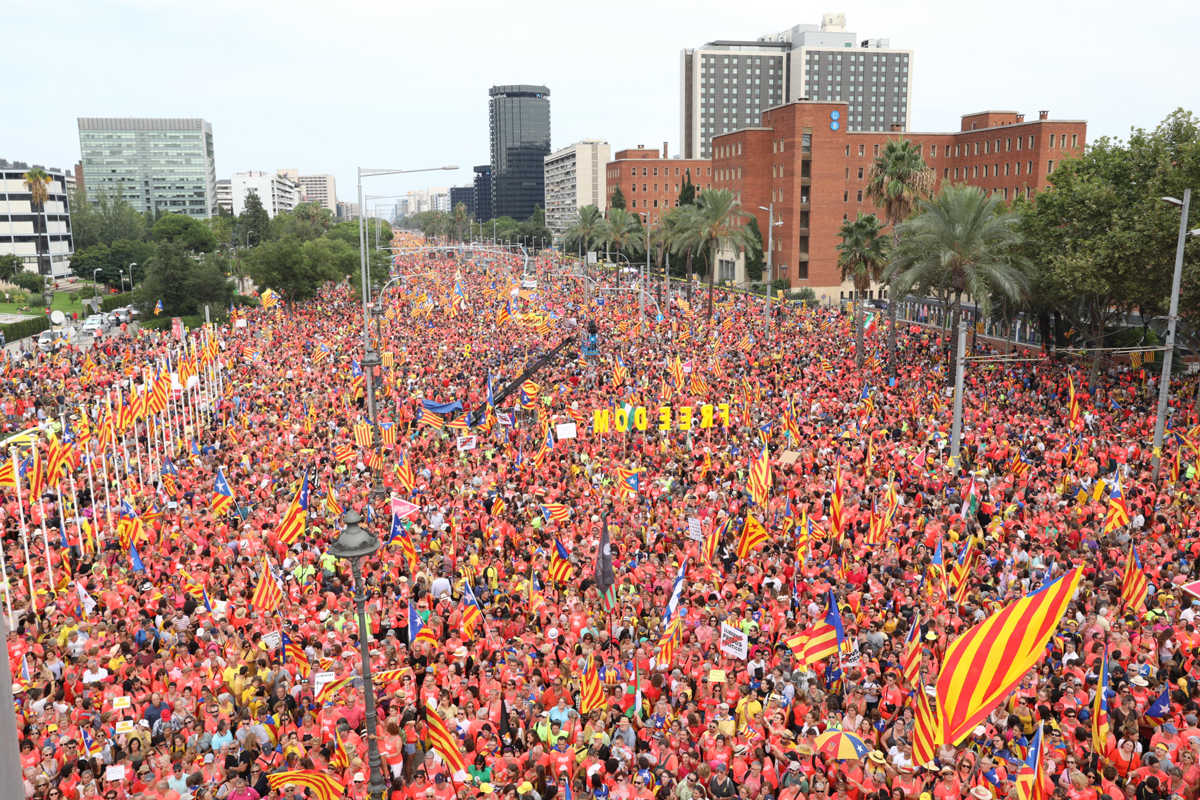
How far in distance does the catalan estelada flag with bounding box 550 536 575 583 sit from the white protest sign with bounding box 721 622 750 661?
169 inches

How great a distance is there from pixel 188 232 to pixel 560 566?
356 feet

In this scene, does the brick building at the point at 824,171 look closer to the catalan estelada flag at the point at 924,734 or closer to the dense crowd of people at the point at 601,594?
the dense crowd of people at the point at 601,594

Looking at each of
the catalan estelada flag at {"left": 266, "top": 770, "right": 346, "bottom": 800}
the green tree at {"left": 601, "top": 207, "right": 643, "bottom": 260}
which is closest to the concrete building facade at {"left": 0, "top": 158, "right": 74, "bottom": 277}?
the green tree at {"left": 601, "top": 207, "right": 643, "bottom": 260}

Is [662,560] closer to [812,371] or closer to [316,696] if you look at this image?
[316,696]

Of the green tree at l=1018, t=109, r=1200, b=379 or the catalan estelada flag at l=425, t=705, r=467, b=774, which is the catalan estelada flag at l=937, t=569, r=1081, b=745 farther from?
the green tree at l=1018, t=109, r=1200, b=379

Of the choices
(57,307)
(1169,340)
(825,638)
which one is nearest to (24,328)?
(57,307)

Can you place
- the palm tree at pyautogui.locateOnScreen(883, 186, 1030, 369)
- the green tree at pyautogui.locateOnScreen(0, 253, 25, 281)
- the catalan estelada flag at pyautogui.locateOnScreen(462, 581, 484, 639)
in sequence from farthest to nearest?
the green tree at pyautogui.locateOnScreen(0, 253, 25, 281), the palm tree at pyautogui.locateOnScreen(883, 186, 1030, 369), the catalan estelada flag at pyautogui.locateOnScreen(462, 581, 484, 639)

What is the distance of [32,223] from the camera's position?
341 ft

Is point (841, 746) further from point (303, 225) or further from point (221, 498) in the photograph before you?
point (303, 225)

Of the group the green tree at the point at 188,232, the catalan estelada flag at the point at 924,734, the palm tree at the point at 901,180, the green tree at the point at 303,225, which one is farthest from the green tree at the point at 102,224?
the catalan estelada flag at the point at 924,734

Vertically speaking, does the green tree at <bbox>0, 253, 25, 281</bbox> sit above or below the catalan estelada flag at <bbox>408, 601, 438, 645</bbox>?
above

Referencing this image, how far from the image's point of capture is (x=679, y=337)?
46.9 m

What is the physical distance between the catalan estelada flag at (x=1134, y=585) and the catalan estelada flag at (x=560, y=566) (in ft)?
29.7

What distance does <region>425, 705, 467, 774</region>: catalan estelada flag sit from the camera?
1043cm
